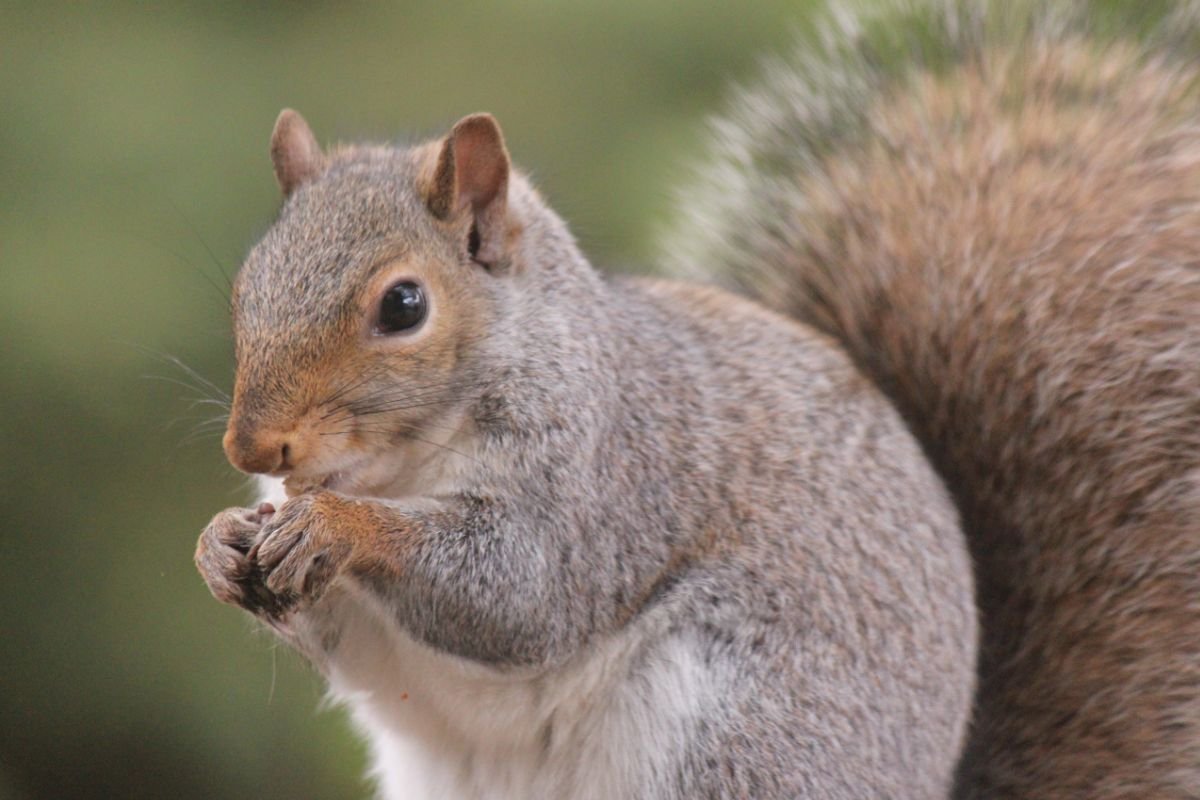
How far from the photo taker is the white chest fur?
52.4 inches

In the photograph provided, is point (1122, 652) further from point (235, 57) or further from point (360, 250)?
point (235, 57)

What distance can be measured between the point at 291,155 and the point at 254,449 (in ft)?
1.19

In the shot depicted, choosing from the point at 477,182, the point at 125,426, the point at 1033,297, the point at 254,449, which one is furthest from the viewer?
the point at 125,426

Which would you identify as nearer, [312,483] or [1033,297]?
[312,483]

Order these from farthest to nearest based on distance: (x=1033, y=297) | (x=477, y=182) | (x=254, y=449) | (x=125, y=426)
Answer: (x=125, y=426), (x=1033, y=297), (x=477, y=182), (x=254, y=449)

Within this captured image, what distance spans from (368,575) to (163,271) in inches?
28.8

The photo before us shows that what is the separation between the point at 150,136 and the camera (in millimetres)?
1927

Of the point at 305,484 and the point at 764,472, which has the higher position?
the point at 764,472

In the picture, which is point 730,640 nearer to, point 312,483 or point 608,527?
point 608,527

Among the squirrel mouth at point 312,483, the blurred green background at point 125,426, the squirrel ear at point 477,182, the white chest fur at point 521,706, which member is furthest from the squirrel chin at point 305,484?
the blurred green background at point 125,426

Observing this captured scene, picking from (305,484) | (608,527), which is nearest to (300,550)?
(305,484)

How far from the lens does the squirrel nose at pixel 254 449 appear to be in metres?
1.15

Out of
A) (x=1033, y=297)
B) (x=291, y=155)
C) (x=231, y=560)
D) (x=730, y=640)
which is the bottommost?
(x=231, y=560)

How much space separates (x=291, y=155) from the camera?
1412 millimetres
